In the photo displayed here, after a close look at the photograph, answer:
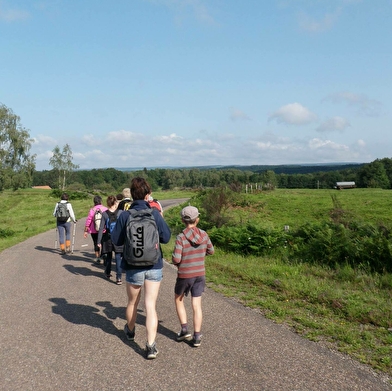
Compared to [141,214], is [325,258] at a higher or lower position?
lower

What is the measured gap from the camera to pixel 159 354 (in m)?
4.62

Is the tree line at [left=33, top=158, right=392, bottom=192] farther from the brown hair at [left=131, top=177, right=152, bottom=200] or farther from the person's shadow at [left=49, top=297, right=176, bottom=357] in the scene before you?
the brown hair at [left=131, top=177, right=152, bottom=200]

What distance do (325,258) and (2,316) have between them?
8037 millimetres

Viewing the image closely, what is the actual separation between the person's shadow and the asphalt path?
0.01m

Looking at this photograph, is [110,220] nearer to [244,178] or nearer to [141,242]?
[141,242]

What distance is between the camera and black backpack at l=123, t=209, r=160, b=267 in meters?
4.63

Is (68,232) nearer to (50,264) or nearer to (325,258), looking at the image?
(50,264)

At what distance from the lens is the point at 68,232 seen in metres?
13.0

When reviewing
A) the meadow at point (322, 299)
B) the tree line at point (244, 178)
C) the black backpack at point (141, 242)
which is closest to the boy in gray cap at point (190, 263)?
the black backpack at point (141, 242)

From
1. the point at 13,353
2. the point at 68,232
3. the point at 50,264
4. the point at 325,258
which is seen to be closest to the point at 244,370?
the point at 13,353

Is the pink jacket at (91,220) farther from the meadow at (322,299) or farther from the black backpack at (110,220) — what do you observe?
the meadow at (322,299)

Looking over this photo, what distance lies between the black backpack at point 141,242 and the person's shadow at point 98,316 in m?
1.13

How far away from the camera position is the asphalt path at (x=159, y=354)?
3.92m

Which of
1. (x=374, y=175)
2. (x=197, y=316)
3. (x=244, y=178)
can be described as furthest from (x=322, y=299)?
(x=374, y=175)
